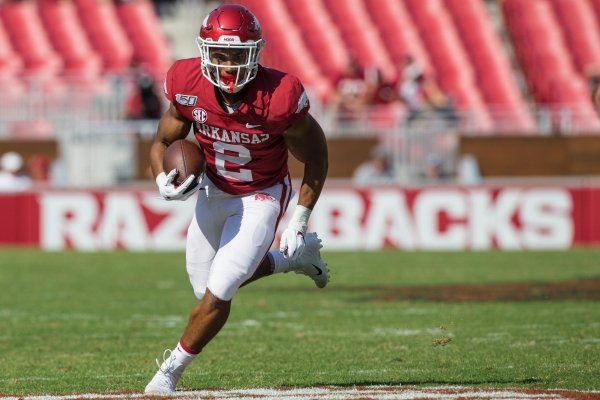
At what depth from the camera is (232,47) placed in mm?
5918

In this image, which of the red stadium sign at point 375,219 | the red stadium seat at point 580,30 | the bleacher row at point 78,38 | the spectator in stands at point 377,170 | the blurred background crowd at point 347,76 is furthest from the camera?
the red stadium seat at point 580,30

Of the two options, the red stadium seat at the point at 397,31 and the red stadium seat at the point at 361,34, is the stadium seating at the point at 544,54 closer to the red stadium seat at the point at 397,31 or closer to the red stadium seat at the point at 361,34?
the red stadium seat at the point at 397,31

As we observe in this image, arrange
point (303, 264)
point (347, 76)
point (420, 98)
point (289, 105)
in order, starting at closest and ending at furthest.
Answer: point (289, 105), point (303, 264), point (420, 98), point (347, 76)

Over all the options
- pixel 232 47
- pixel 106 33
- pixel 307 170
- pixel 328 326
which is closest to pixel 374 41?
pixel 106 33

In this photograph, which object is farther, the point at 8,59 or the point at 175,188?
the point at 8,59

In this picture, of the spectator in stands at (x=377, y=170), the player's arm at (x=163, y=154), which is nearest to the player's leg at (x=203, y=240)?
the player's arm at (x=163, y=154)

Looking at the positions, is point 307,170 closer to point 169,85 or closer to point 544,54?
point 169,85

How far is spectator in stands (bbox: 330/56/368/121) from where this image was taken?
57.8 ft

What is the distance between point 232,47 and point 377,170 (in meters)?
11.0

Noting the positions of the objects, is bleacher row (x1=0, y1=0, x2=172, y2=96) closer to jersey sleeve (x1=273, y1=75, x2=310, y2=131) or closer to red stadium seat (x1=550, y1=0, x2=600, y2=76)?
red stadium seat (x1=550, y1=0, x2=600, y2=76)

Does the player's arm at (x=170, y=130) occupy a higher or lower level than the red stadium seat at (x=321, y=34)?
higher

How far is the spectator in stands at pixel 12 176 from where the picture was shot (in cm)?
1680

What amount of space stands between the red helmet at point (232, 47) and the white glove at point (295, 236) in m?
0.67

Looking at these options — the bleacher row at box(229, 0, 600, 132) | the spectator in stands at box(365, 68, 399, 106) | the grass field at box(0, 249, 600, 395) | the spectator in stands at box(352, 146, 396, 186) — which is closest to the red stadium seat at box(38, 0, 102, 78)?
the bleacher row at box(229, 0, 600, 132)
